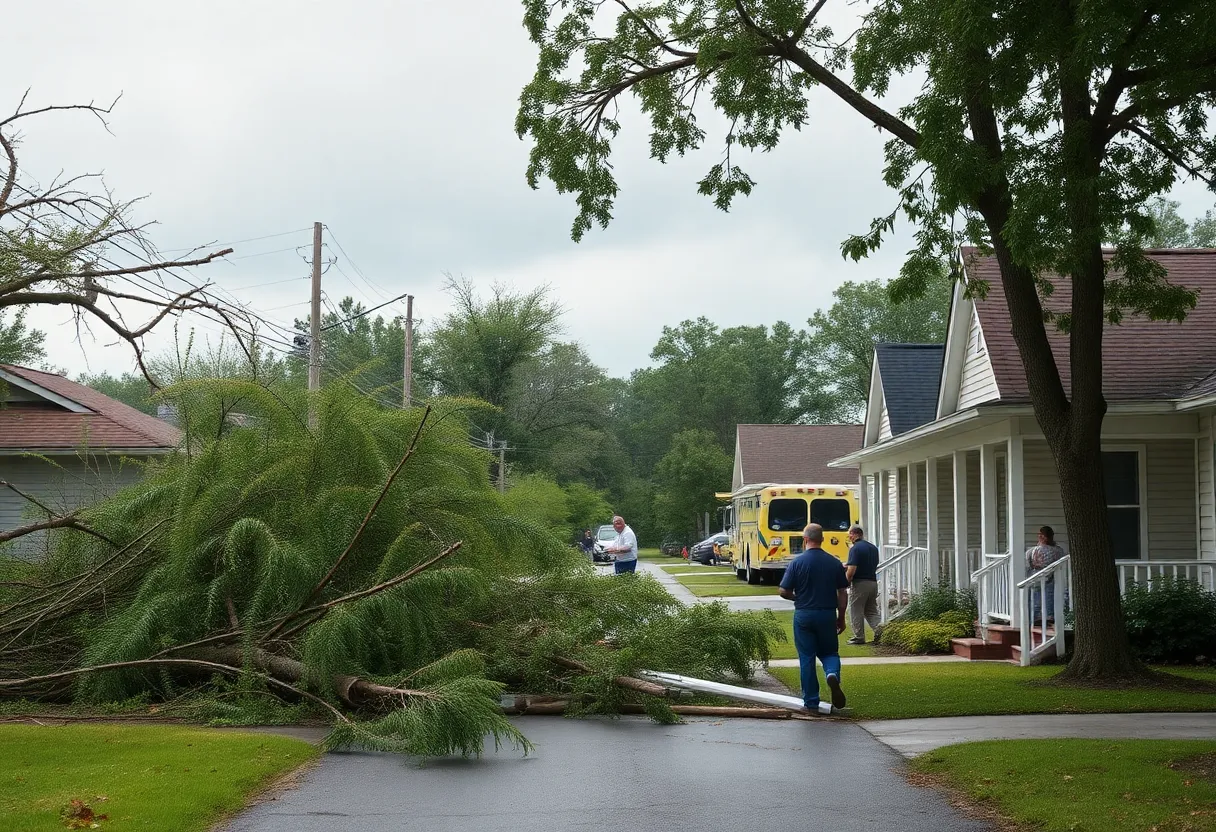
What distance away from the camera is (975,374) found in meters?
20.9

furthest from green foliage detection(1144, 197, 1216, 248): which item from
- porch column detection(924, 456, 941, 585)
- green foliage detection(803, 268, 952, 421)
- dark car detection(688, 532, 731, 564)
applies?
porch column detection(924, 456, 941, 585)

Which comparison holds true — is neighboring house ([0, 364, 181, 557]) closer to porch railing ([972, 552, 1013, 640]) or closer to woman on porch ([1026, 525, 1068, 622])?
porch railing ([972, 552, 1013, 640])

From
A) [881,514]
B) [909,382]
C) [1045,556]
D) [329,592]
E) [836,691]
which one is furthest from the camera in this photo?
[881,514]

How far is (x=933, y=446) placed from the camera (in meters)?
23.0

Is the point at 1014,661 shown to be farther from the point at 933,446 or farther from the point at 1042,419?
the point at 933,446

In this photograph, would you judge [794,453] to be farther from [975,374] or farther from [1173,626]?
[1173,626]

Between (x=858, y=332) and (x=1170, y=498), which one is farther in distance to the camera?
(x=858, y=332)

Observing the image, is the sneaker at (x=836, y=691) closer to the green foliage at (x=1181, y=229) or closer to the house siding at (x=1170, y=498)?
the house siding at (x=1170, y=498)

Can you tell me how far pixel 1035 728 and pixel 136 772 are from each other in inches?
289

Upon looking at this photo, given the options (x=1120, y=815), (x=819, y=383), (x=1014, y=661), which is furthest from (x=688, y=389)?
(x=1120, y=815)

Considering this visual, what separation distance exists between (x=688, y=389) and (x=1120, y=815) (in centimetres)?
9721

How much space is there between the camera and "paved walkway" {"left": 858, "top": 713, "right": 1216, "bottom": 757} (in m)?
10.5

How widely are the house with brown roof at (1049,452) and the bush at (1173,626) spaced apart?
692 millimetres

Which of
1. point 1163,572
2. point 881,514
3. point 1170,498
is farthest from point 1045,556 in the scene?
point 881,514
